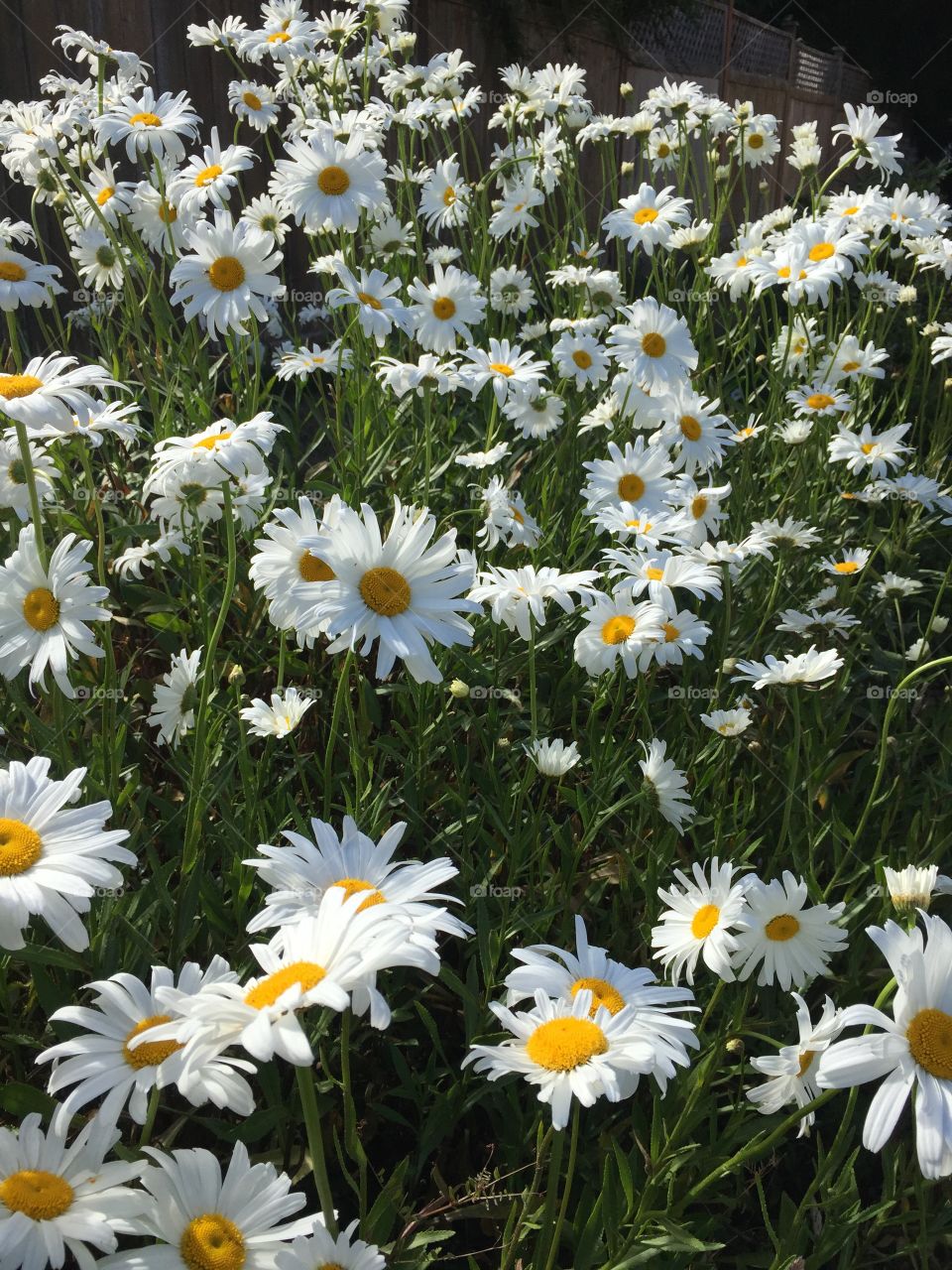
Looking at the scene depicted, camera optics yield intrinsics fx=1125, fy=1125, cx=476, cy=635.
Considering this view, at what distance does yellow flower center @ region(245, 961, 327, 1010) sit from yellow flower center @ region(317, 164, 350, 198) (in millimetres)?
2363

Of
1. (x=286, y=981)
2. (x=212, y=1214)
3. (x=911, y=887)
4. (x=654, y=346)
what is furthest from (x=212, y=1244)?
(x=654, y=346)

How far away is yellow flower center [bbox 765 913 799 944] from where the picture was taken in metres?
1.95

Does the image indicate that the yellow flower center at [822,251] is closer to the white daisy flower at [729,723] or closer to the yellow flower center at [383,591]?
the white daisy flower at [729,723]

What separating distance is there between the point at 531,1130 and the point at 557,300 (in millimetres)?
3272

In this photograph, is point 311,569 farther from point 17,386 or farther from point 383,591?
point 17,386

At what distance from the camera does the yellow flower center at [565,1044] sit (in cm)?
125

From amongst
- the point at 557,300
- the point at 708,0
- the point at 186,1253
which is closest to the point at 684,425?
the point at 557,300

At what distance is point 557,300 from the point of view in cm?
436

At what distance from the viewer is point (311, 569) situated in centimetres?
181

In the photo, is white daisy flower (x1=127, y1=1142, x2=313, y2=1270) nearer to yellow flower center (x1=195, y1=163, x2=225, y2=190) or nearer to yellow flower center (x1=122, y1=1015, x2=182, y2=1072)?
yellow flower center (x1=122, y1=1015, x2=182, y2=1072)

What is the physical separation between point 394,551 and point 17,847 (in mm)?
622

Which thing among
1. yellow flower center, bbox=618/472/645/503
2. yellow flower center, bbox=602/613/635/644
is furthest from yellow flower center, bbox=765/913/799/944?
yellow flower center, bbox=618/472/645/503

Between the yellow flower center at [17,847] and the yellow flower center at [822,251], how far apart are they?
2.89 metres

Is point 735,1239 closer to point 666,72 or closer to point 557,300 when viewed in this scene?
point 557,300
